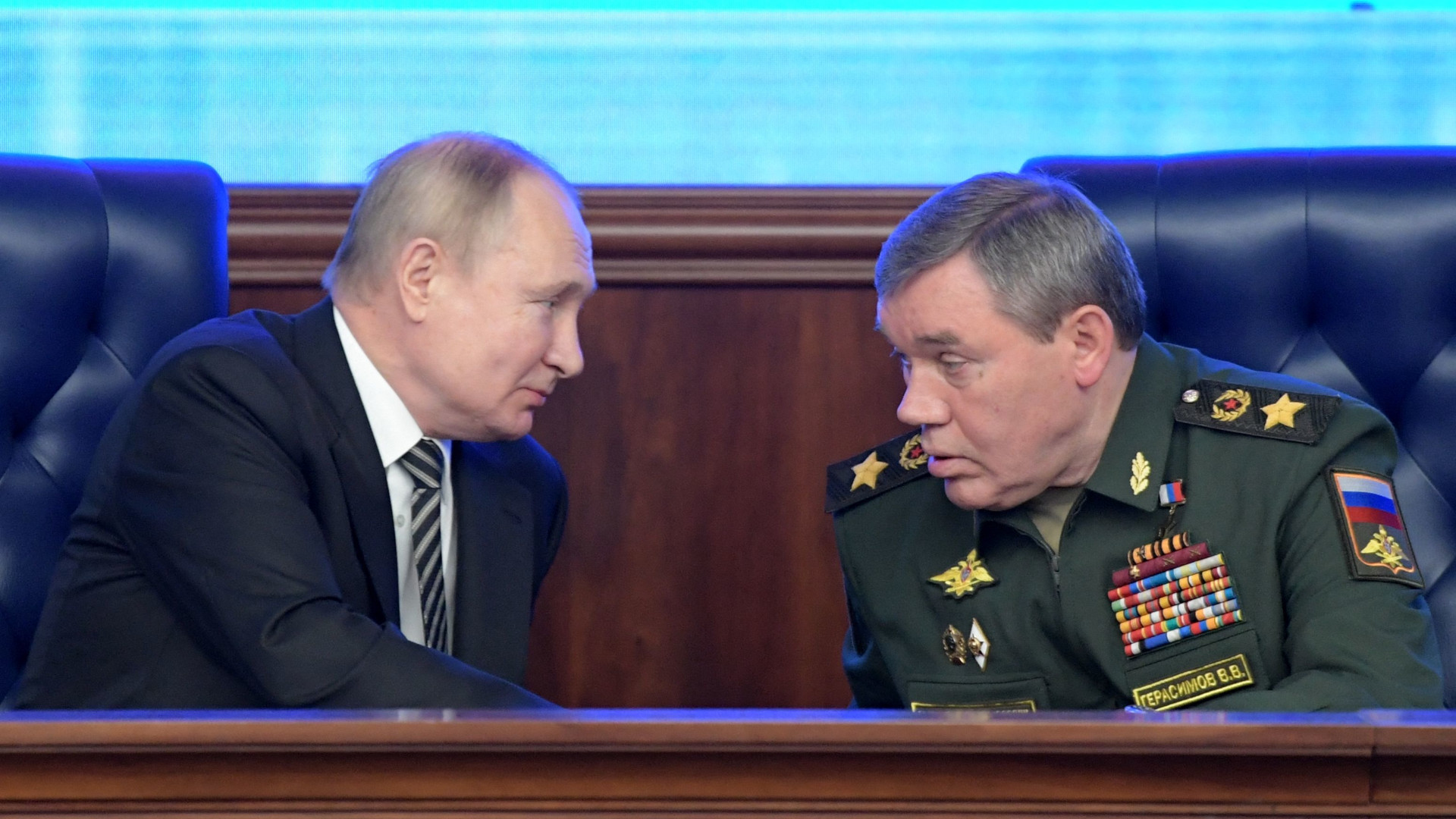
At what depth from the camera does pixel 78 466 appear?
2.04m

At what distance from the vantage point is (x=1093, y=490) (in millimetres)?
1843

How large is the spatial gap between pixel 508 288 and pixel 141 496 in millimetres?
505

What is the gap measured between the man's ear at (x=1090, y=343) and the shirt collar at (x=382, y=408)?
0.83 meters


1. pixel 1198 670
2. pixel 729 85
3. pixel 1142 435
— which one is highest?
pixel 729 85

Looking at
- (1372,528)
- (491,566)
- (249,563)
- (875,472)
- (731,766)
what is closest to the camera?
(731,766)

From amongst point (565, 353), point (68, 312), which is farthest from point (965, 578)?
point (68, 312)

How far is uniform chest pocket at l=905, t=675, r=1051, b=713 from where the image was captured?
1820 mm

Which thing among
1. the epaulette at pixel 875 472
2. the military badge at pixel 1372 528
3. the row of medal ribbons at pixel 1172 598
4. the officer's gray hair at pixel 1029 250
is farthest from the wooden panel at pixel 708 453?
the military badge at pixel 1372 528

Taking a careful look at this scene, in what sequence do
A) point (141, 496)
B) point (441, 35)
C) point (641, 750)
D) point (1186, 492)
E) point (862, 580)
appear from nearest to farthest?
point (641, 750)
point (141, 496)
point (1186, 492)
point (862, 580)
point (441, 35)

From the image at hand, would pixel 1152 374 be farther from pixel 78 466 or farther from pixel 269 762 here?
pixel 78 466

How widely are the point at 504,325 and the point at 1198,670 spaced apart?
0.94m

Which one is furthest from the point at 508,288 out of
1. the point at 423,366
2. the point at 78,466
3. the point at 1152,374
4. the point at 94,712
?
the point at 94,712

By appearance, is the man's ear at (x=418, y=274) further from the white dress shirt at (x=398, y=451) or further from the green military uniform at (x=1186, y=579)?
the green military uniform at (x=1186, y=579)

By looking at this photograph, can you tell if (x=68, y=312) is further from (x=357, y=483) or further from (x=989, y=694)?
(x=989, y=694)
